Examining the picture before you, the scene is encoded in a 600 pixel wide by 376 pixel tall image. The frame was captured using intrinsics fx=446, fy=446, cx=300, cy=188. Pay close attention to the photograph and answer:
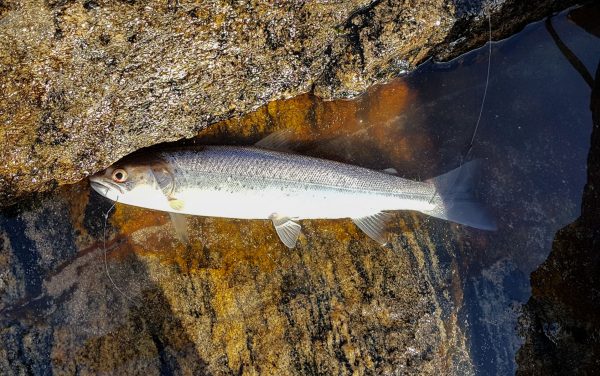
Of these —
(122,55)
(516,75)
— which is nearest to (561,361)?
(516,75)

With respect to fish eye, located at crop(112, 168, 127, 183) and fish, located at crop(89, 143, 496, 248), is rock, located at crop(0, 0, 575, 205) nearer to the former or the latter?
fish eye, located at crop(112, 168, 127, 183)

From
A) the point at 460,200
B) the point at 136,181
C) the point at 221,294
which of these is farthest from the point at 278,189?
the point at 460,200

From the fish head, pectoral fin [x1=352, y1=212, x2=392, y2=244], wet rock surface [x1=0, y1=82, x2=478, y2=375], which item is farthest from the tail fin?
the fish head

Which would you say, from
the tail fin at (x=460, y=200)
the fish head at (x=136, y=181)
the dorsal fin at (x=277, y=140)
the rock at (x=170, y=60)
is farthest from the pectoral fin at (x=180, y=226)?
the tail fin at (x=460, y=200)

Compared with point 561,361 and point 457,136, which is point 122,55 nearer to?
point 457,136

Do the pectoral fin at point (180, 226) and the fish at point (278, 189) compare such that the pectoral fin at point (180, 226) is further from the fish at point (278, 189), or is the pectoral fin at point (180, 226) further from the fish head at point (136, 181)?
the fish head at point (136, 181)

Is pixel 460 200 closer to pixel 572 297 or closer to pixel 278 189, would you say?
pixel 572 297

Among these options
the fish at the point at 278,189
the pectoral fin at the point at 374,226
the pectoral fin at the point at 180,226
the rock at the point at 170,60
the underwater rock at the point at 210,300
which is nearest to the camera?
the rock at the point at 170,60
